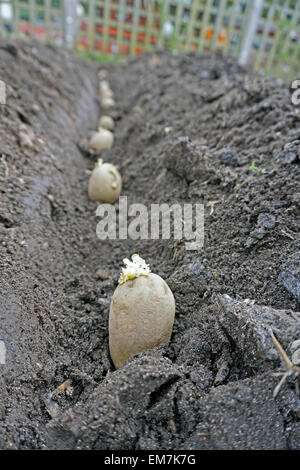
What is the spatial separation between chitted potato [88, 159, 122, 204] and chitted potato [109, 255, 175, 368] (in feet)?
4.20

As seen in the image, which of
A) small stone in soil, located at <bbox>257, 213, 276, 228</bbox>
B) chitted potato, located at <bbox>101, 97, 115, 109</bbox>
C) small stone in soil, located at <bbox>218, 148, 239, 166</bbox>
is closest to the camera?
small stone in soil, located at <bbox>257, 213, 276, 228</bbox>

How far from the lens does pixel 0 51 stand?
3594mm

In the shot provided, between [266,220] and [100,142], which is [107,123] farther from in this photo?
[266,220]

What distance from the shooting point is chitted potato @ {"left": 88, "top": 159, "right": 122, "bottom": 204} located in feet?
9.16

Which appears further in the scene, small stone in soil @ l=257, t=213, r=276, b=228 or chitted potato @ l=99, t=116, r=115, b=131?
chitted potato @ l=99, t=116, r=115, b=131

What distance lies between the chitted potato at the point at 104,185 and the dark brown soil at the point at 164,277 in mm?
106

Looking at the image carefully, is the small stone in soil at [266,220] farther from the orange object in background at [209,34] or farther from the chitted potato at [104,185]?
the orange object in background at [209,34]

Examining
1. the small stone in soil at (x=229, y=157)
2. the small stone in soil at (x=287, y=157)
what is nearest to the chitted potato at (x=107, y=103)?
the small stone in soil at (x=229, y=157)

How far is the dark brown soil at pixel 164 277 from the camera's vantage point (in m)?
1.27

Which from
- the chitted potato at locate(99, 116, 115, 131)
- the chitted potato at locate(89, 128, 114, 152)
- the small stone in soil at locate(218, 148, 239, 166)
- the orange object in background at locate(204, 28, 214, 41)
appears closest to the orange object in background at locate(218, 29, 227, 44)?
the orange object in background at locate(204, 28, 214, 41)

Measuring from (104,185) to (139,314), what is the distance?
144 cm

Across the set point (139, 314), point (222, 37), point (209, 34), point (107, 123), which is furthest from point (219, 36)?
point (139, 314)

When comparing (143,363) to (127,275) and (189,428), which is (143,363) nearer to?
(189,428)

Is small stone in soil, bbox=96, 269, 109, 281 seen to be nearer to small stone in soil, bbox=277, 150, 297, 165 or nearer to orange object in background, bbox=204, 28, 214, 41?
small stone in soil, bbox=277, 150, 297, 165
